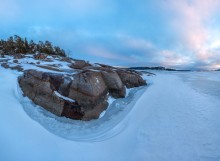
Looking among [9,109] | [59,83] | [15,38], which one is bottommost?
Result: [9,109]

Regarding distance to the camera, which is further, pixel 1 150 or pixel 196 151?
pixel 196 151

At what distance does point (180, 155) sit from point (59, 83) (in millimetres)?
7601

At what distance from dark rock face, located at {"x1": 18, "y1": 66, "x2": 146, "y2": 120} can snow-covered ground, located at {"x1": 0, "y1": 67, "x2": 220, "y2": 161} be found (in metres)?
0.49

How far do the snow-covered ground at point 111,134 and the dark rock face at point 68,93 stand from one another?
49cm

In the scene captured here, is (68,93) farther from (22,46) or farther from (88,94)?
(22,46)

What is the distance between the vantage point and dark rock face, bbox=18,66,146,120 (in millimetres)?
10484

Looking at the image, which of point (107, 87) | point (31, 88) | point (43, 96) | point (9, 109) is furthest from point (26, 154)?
point (107, 87)

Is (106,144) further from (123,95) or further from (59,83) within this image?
(123,95)

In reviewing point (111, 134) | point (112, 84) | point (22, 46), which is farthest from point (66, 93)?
point (22, 46)

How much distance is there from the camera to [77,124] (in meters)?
9.66

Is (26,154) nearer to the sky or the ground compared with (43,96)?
nearer to the ground

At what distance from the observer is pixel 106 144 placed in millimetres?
7582

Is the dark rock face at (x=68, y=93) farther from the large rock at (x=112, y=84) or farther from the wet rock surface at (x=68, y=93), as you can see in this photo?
the large rock at (x=112, y=84)

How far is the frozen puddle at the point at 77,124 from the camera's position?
8.48m
